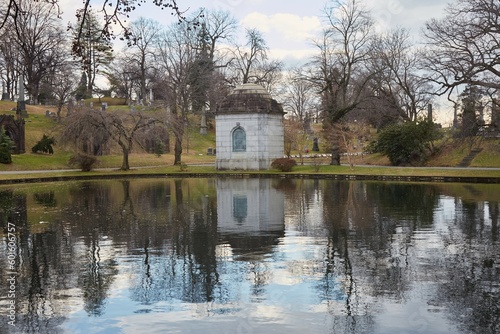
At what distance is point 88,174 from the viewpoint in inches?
1550

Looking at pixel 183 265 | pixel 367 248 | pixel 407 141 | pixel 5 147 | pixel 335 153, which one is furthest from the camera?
pixel 335 153

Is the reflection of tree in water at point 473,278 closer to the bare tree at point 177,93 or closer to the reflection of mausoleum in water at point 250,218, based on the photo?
the reflection of mausoleum in water at point 250,218

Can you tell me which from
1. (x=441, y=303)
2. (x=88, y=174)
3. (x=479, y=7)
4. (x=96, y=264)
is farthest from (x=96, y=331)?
(x=88, y=174)

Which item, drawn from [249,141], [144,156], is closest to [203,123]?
[144,156]

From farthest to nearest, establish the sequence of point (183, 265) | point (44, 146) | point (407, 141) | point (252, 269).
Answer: point (44, 146)
point (407, 141)
point (183, 265)
point (252, 269)

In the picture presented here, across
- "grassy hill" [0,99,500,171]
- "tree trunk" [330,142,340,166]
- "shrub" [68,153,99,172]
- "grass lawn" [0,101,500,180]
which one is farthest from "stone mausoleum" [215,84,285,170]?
"shrub" [68,153,99,172]

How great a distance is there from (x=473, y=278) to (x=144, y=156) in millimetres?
45864

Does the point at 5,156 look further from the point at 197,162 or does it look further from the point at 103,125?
the point at 197,162

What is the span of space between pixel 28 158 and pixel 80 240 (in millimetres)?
35008

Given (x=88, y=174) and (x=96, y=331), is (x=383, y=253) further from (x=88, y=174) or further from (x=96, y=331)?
(x=88, y=174)

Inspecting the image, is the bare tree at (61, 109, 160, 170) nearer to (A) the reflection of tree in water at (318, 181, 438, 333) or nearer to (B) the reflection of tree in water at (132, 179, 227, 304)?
(A) the reflection of tree in water at (318, 181, 438, 333)

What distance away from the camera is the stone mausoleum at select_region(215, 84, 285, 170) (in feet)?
143

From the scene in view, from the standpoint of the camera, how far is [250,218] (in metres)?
17.4

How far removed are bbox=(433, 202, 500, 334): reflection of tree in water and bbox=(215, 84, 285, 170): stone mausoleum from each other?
2833 cm
